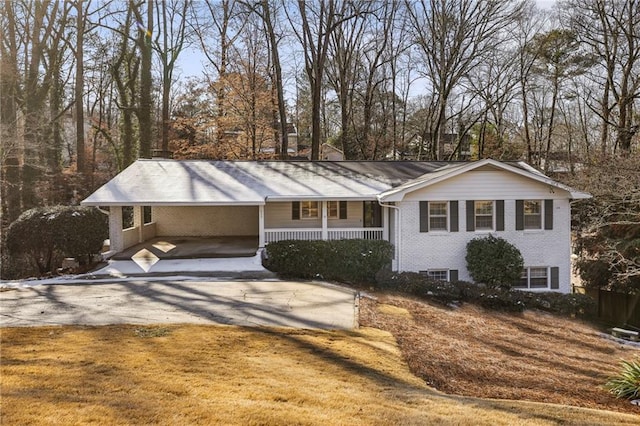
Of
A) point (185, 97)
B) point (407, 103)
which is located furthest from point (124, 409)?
point (407, 103)

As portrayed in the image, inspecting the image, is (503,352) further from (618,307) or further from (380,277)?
(618,307)

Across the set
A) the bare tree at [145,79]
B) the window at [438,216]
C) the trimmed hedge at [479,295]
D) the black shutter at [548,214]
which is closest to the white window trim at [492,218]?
the window at [438,216]

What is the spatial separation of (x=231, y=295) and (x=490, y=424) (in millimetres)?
8155

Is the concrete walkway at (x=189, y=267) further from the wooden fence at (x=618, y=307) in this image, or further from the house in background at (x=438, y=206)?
the wooden fence at (x=618, y=307)

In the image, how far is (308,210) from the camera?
1962 centimetres

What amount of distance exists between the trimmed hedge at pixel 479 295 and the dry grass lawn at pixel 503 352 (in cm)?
54

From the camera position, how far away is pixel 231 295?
12133 millimetres

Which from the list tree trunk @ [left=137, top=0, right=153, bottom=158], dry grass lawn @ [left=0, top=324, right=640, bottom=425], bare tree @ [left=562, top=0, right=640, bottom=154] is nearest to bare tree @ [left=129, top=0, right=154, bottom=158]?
tree trunk @ [left=137, top=0, right=153, bottom=158]

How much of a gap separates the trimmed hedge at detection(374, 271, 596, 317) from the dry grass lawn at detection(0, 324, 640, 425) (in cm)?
630

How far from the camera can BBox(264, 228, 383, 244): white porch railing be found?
1744 centimetres

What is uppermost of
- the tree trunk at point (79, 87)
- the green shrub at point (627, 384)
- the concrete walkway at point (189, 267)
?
the tree trunk at point (79, 87)

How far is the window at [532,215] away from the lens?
55.1 ft

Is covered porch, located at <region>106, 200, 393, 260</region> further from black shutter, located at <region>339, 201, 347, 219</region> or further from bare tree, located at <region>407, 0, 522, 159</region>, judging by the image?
bare tree, located at <region>407, 0, 522, 159</region>

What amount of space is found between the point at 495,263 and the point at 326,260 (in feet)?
19.5
